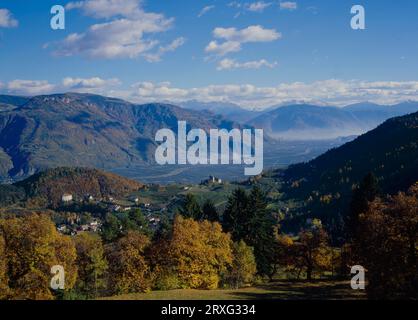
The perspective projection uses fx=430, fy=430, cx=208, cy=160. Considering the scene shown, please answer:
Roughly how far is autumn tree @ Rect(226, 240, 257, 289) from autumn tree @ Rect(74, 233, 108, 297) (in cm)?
1936

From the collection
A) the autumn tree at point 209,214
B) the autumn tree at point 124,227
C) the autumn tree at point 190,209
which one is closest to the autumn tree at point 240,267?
the autumn tree at point 209,214

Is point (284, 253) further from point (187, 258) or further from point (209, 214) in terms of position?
point (187, 258)

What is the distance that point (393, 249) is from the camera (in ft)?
128

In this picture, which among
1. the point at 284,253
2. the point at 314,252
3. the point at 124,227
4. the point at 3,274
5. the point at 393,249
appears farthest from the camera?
the point at 124,227

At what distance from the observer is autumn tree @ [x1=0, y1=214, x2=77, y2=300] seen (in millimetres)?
44750

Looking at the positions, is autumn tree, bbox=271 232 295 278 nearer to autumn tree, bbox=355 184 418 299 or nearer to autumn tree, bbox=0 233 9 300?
autumn tree, bbox=355 184 418 299

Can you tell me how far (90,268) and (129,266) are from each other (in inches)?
492

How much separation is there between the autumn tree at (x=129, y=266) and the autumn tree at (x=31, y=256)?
33.8 feet

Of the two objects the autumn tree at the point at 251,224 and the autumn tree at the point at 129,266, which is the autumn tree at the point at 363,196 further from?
the autumn tree at the point at 129,266

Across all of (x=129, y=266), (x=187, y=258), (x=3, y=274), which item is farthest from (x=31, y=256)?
Result: (x=187, y=258)

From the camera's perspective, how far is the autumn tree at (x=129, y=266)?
55.6 m
